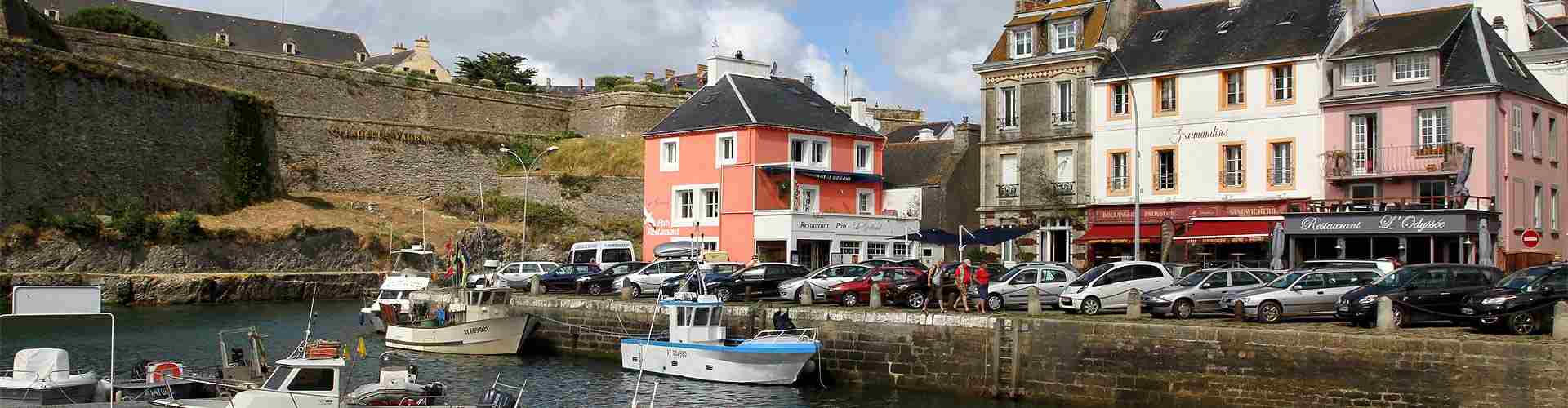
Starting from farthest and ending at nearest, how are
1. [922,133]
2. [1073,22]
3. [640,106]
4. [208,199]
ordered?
[640,106], [922,133], [208,199], [1073,22]

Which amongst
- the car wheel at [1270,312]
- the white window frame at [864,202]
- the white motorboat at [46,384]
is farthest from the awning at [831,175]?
the white motorboat at [46,384]

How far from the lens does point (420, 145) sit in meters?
77.6

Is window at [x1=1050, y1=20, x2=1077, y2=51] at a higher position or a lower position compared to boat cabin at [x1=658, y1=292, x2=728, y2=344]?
higher

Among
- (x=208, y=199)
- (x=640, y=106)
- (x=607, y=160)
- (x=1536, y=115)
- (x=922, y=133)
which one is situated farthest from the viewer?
(x=640, y=106)

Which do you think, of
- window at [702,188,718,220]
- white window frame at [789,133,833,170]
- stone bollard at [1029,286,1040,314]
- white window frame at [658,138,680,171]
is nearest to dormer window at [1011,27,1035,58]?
white window frame at [789,133,833,170]

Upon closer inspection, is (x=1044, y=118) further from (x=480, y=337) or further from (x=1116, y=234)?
(x=480, y=337)

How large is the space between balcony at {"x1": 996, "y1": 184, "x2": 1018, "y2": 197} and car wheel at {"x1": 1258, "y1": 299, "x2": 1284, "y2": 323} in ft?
64.4

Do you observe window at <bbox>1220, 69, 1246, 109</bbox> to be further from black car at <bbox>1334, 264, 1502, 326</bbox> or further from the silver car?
black car at <bbox>1334, 264, 1502, 326</bbox>

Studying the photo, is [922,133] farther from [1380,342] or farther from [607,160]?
[1380,342]

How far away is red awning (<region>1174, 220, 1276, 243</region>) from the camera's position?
4025 cm

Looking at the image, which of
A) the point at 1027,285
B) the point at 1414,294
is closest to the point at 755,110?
the point at 1027,285

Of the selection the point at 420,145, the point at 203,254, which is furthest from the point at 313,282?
the point at 420,145

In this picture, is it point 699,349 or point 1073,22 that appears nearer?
point 699,349

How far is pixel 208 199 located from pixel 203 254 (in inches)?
219
